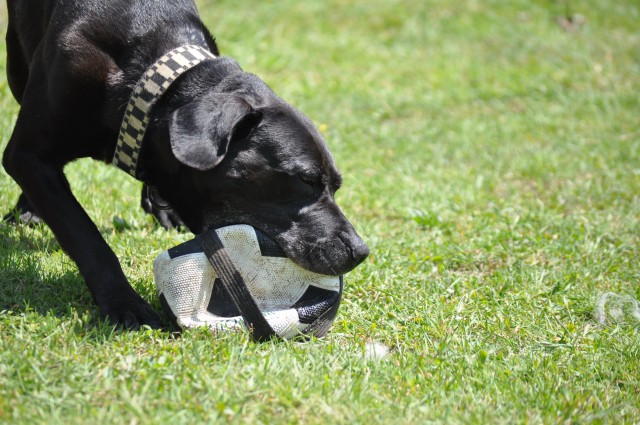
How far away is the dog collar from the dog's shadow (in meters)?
0.57

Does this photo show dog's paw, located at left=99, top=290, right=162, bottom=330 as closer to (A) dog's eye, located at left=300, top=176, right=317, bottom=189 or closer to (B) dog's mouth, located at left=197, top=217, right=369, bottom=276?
(B) dog's mouth, located at left=197, top=217, right=369, bottom=276

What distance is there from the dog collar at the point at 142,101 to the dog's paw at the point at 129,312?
0.57 metres

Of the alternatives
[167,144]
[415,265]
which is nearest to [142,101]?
[167,144]

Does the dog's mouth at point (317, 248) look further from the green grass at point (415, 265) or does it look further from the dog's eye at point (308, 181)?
the green grass at point (415, 265)

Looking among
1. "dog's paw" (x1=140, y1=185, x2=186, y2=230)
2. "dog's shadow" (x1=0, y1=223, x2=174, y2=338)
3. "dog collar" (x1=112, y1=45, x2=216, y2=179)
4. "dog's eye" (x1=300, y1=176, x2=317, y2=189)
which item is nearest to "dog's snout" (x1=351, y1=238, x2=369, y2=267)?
"dog's eye" (x1=300, y1=176, x2=317, y2=189)

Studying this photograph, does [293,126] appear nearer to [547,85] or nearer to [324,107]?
[324,107]

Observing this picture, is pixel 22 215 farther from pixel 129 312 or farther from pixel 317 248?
pixel 317 248

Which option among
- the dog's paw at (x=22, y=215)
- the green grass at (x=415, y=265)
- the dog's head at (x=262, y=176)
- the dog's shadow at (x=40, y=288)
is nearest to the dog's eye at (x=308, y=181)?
the dog's head at (x=262, y=176)

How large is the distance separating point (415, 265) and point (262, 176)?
1271 mm

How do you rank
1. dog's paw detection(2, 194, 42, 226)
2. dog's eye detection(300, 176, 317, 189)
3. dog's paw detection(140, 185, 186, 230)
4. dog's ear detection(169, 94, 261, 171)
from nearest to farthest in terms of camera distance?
1. dog's ear detection(169, 94, 261, 171)
2. dog's eye detection(300, 176, 317, 189)
3. dog's paw detection(2, 194, 42, 226)
4. dog's paw detection(140, 185, 186, 230)

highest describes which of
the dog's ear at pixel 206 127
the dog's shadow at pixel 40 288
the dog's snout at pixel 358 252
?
the dog's ear at pixel 206 127

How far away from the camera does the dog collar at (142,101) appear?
10.1 feet

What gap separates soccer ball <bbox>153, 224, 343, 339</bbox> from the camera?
2.84 meters

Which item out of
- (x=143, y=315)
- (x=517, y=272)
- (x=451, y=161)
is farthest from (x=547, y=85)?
(x=143, y=315)
